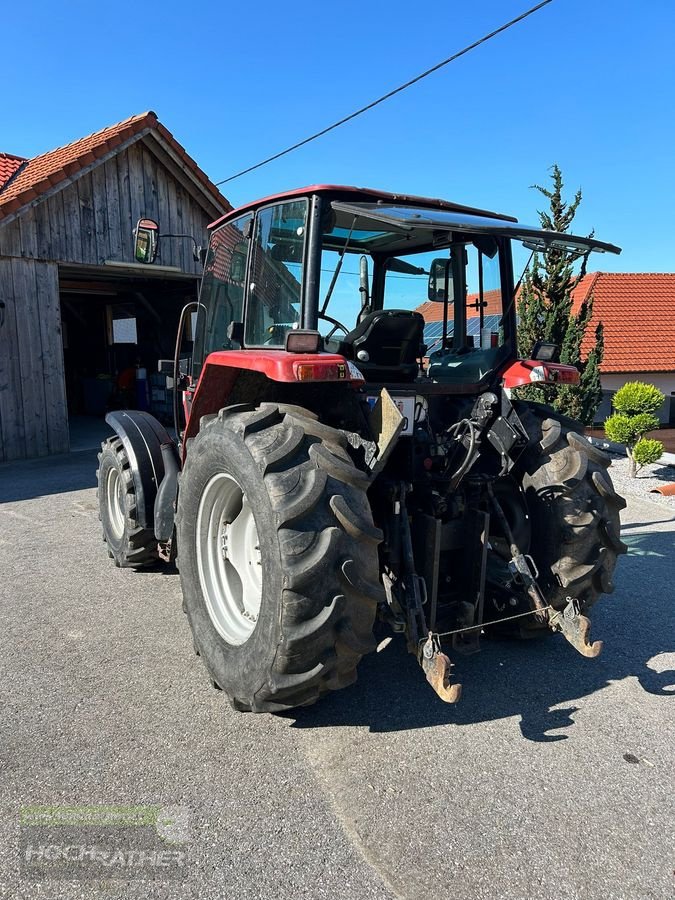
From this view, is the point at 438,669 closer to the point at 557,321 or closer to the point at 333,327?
the point at 333,327

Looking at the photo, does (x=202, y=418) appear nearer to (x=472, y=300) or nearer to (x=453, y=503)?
(x=453, y=503)

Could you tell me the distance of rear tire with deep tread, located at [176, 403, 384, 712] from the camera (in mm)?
2557

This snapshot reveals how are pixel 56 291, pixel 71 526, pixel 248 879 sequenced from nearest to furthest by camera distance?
pixel 248 879
pixel 71 526
pixel 56 291

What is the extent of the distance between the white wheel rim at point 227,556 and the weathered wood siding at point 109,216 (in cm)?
765

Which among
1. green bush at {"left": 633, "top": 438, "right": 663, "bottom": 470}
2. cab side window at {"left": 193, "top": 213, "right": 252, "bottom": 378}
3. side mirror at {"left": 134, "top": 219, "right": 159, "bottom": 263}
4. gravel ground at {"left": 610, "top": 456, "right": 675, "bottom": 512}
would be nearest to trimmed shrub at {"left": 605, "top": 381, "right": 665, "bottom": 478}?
green bush at {"left": 633, "top": 438, "right": 663, "bottom": 470}

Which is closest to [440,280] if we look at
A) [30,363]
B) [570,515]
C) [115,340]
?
[570,515]

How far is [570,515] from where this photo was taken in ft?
11.2

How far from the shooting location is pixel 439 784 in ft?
8.52

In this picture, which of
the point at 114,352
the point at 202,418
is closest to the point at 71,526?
the point at 202,418

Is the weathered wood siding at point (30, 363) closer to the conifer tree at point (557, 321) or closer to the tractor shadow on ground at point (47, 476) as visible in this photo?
the tractor shadow on ground at point (47, 476)

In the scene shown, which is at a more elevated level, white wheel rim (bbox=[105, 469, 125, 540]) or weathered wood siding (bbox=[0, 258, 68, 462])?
weathered wood siding (bbox=[0, 258, 68, 462])

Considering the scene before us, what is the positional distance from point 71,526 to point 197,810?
14.8ft

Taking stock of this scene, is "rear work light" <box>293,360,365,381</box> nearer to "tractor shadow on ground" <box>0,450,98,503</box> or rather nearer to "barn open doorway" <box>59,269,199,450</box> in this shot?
"tractor shadow on ground" <box>0,450,98,503</box>

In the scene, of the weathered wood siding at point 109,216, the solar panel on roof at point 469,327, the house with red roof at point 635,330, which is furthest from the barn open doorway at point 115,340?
the solar panel on roof at point 469,327
